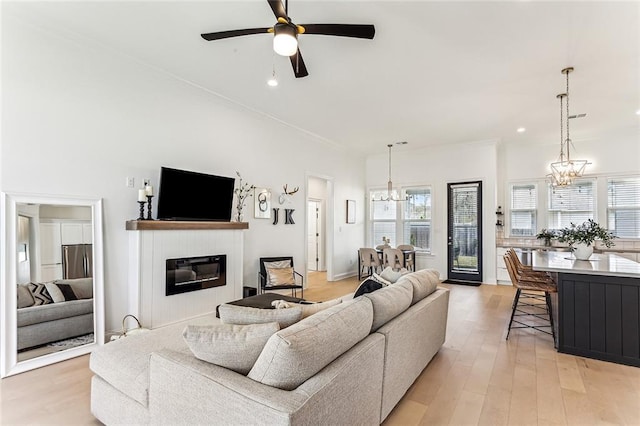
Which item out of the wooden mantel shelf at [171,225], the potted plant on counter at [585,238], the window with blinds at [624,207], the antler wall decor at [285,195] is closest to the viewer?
the wooden mantel shelf at [171,225]

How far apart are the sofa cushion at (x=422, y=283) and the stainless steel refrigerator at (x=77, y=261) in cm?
318

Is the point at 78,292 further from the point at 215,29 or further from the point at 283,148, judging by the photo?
the point at 283,148

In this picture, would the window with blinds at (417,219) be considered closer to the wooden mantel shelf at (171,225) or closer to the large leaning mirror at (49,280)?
the wooden mantel shelf at (171,225)

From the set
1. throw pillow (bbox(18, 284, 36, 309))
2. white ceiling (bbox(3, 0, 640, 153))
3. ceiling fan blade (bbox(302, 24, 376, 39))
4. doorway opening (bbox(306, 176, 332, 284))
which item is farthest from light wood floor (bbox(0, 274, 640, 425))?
doorway opening (bbox(306, 176, 332, 284))

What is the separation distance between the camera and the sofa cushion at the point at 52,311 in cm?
295

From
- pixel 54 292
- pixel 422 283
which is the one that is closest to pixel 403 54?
pixel 422 283

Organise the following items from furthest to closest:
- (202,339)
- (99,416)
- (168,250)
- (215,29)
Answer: (168,250)
(215,29)
(99,416)
(202,339)

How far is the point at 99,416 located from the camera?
2.09 meters

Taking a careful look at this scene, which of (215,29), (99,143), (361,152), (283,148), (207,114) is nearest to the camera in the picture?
(215,29)

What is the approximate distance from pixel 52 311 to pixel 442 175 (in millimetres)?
7364

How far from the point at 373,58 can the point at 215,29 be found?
1676 mm

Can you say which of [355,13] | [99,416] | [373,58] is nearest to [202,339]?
[99,416]

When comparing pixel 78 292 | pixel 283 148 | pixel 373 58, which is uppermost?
pixel 373 58

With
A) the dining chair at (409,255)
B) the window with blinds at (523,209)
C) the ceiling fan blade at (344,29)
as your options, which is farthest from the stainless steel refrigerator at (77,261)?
the window with blinds at (523,209)
